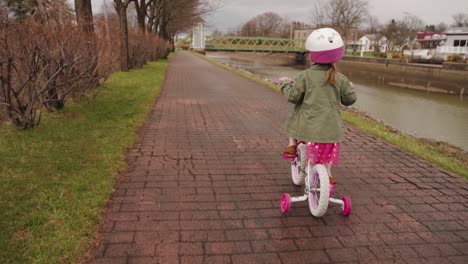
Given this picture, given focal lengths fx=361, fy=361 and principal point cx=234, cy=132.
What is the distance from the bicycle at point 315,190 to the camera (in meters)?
3.27

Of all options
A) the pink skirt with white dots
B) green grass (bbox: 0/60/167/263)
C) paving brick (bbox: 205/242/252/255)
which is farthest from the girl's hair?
green grass (bbox: 0/60/167/263)

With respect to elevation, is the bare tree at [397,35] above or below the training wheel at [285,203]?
above

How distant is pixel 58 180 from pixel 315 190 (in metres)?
2.78

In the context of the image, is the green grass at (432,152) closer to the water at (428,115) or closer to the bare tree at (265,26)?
the water at (428,115)

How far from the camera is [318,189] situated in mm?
3379

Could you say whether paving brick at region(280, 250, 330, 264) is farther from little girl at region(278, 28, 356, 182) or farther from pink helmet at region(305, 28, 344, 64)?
pink helmet at region(305, 28, 344, 64)

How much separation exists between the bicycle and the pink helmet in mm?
901

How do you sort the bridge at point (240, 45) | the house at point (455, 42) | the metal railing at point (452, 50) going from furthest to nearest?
1. the bridge at point (240, 45)
2. the house at point (455, 42)
3. the metal railing at point (452, 50)

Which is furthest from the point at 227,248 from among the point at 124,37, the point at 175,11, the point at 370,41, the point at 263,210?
the point at 370,41

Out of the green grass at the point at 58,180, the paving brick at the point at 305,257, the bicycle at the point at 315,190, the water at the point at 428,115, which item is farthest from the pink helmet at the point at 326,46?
the water at the point at 428,115

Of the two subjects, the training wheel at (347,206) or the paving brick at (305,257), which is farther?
the training wheel at (347,206)

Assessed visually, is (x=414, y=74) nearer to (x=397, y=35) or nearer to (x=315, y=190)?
(x=397, y=35)

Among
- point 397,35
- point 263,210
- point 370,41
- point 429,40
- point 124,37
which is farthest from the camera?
point 370,41

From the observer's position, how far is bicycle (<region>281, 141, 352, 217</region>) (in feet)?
10.7
